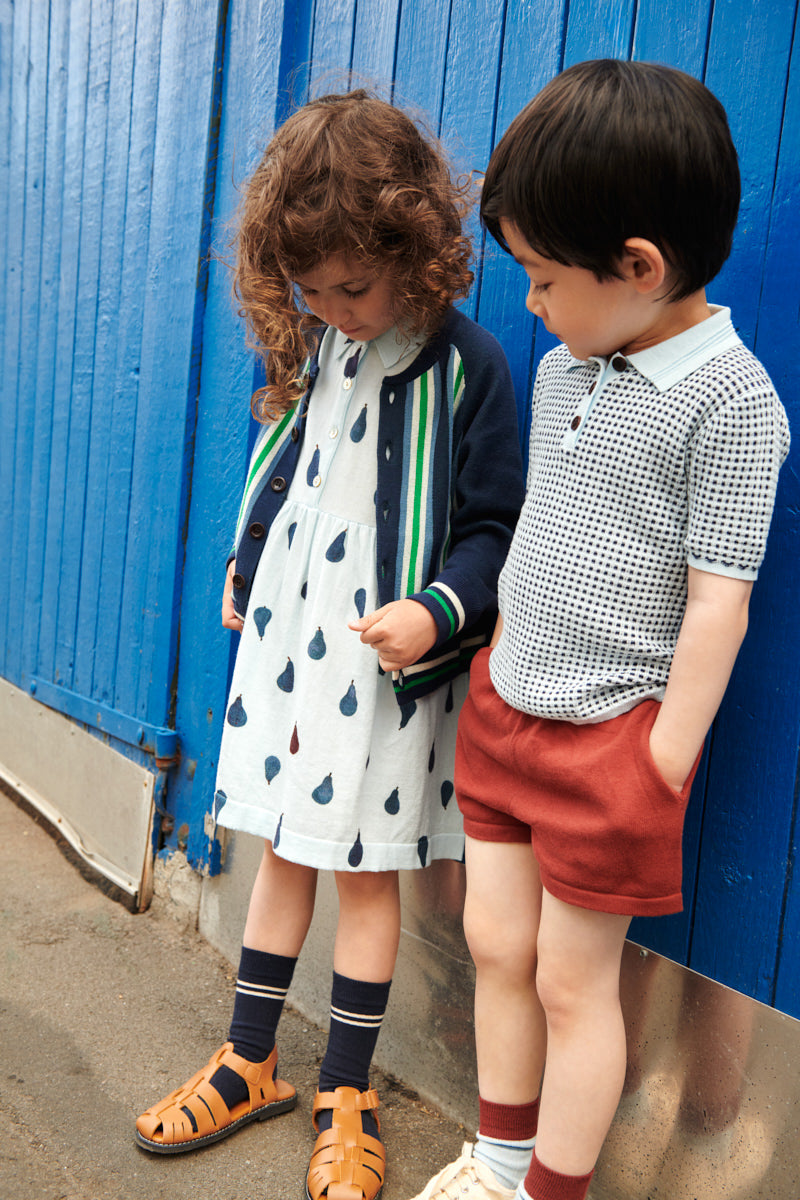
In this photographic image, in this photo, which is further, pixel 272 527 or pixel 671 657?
pixel 272 527

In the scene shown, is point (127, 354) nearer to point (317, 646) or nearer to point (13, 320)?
point (13, 320)

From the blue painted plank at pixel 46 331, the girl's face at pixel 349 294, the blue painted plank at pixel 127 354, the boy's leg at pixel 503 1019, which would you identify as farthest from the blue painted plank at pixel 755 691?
the blue painted plank at pixel 46 331

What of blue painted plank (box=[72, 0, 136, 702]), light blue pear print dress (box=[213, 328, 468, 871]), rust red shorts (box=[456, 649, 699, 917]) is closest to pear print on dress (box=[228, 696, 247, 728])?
light blue pear print dress (box=[213, 328, 468, 871])

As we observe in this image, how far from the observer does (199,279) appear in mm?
2305

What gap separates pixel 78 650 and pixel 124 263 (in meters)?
1.07

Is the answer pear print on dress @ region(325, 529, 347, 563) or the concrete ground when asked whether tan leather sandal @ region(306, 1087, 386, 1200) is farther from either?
pear print on dress @ region(325, 529, 347, 563)

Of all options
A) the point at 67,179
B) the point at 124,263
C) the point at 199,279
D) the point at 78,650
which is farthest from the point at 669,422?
the point at 67,179

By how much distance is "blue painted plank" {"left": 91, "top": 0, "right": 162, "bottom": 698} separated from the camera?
8.26ft

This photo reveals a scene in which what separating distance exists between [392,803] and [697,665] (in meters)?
0.61

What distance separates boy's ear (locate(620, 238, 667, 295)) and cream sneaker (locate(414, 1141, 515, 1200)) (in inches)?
44.9

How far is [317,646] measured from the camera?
1546 millimetres

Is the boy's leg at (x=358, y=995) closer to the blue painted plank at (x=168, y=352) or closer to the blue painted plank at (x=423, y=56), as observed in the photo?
the blue painted plank at (x=168, y=352)

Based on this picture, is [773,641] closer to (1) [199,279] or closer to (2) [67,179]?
(1) [199,279]

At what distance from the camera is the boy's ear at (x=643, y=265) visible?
3.57 ft
